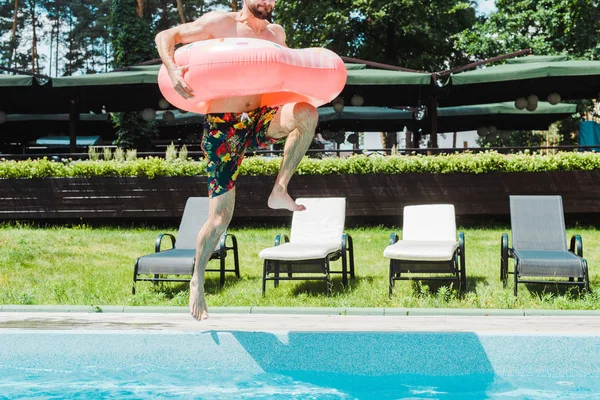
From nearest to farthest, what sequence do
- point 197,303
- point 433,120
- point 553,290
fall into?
point 197,303 < point 553,290 < point 433,120

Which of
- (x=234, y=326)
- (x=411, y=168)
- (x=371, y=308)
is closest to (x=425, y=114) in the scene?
(x=411, y=168)

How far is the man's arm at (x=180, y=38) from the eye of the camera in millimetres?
3744

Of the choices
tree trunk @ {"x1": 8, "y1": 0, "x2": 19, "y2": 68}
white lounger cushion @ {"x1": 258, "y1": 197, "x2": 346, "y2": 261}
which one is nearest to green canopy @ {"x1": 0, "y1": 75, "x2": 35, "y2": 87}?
white lounger cushion @ {"x1": 258, "y1": 197, "x2": 346, "y2": 261}

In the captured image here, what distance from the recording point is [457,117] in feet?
59.1

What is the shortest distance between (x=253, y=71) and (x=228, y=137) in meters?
0.64

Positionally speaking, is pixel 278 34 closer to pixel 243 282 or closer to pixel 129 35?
pixel 243 282

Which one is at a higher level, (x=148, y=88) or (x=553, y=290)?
(x=148, y=88)

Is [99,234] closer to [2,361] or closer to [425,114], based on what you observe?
[2,361]

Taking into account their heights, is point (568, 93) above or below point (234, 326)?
above

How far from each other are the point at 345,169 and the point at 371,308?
5960 millimetres

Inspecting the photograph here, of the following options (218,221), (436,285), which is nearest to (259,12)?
(218,221)

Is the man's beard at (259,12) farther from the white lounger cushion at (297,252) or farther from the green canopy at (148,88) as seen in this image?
the green canopy at (148,88)

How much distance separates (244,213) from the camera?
11.5 meters

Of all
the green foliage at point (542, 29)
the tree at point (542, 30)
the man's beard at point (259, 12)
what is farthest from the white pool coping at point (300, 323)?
the green foliage at point (542, 29)
